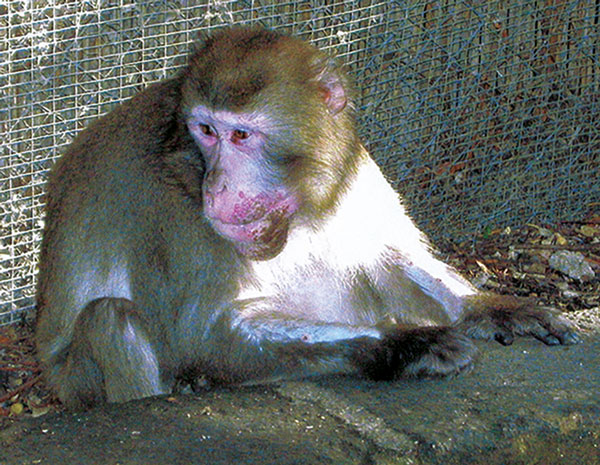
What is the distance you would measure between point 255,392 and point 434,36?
3.52m

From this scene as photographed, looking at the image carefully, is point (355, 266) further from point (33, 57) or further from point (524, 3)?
point (524, 3)

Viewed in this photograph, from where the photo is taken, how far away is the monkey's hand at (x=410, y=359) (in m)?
4.04

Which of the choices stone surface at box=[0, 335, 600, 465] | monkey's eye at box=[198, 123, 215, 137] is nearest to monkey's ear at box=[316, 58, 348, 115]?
monkey's eye at box=[198, 123, 215, 137]

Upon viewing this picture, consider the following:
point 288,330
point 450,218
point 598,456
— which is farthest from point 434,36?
point 598,456

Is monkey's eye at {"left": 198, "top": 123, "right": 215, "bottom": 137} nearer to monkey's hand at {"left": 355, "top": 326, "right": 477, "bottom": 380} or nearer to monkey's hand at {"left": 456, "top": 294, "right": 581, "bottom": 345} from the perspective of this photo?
monkey's hand at {"left": 355, "top": 326, "right": 477, "bottom": 380}

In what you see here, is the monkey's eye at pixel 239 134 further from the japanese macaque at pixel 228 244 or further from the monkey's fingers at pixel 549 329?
the monkey's fingers at pixel 549 329

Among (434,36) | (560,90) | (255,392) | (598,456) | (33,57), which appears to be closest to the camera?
(598,456)

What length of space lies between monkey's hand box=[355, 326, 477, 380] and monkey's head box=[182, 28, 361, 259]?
0.55m

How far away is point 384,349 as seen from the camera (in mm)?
4047

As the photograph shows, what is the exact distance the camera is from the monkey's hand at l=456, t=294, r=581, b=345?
4.54 m

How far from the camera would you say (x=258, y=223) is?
3.96 metres

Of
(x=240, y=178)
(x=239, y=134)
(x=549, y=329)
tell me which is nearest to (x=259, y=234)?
(x=240, y=178)

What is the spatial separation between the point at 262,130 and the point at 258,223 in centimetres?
35

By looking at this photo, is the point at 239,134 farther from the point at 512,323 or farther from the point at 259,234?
the point at 512,323
